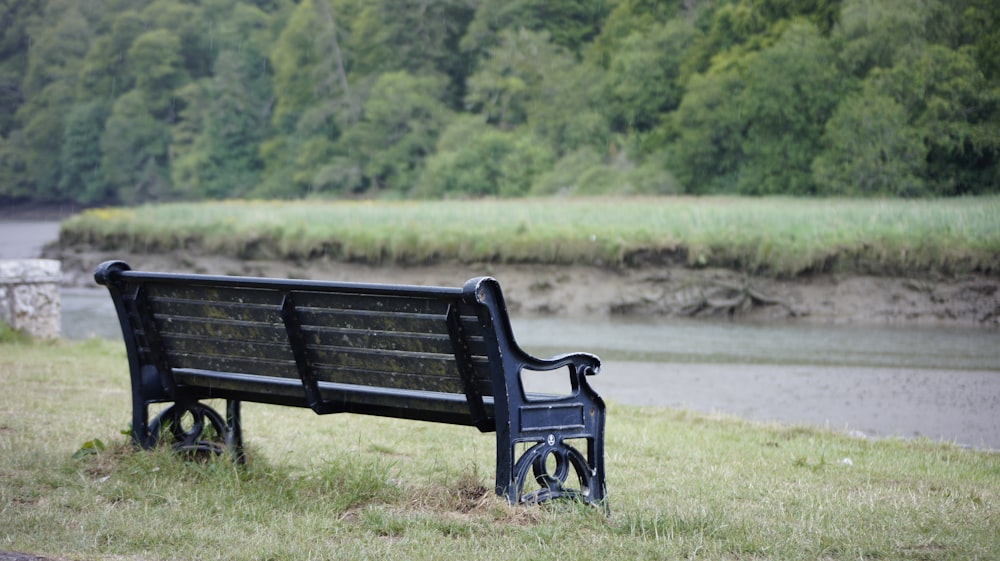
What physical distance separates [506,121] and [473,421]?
54.1 m

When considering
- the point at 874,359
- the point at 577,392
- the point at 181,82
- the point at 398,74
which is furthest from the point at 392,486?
the point at 181,82

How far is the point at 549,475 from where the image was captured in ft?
14.1

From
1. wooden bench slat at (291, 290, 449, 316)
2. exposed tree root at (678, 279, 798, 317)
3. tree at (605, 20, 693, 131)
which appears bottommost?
exposed tree root at (678, 279, 798, 317)

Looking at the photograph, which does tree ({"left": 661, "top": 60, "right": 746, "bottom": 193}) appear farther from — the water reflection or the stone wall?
the stone wall

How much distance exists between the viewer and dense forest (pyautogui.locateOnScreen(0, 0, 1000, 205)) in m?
33.9

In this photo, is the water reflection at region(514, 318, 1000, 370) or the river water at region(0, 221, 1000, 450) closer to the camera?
the river water at region(0, 221, 1000, 450)

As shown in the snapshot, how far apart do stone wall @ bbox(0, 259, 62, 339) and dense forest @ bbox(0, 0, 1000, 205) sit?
23.3m

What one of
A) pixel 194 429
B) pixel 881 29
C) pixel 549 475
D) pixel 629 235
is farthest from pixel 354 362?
pixel 881 29

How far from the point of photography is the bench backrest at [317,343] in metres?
4.14

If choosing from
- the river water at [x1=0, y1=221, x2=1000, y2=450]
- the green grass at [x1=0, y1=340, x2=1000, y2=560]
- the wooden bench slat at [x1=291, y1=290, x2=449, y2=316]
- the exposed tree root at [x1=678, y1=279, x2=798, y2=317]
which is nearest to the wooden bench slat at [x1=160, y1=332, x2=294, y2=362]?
the wooden bench slat at [x1=291, y1=290, x2=449, y2=316]

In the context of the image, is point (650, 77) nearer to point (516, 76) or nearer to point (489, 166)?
point (489, 166)

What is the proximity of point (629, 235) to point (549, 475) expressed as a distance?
19.8 meters

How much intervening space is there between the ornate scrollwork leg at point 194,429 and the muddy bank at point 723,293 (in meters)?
17.0

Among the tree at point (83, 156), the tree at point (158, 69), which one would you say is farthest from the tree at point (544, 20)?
the tree at point (83, 156)
